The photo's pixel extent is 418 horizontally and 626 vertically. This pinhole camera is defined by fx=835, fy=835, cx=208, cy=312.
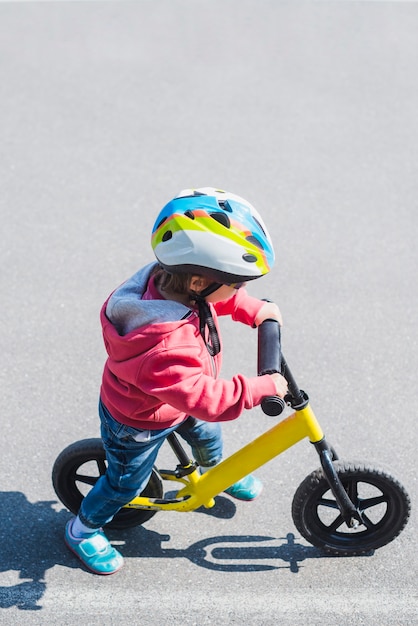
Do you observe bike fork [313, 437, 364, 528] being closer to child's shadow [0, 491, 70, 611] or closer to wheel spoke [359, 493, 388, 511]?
wheel spoke [359, 493, 388, 511]

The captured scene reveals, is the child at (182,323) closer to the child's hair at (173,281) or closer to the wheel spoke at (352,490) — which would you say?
the child's hair at (173,281)

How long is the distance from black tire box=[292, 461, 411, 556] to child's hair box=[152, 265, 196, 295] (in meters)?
1.03

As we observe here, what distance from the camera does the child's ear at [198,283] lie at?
3.01 metres

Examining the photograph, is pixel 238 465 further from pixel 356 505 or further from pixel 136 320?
pixel 136 320

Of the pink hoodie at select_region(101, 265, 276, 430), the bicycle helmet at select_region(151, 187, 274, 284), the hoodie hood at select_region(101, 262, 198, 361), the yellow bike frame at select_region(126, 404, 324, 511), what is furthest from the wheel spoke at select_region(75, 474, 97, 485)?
the bicycle helmet at select_region(151, 187, 274, 284)

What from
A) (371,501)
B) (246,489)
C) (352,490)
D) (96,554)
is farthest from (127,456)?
(371,501)

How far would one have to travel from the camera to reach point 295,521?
364 cm

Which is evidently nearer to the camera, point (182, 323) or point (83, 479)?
point (182, 323)

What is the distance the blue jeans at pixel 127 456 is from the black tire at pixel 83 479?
8.1 inches

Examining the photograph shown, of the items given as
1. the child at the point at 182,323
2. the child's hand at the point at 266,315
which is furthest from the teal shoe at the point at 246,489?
the child's hand at the point at 266,315

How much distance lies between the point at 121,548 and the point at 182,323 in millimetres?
1399

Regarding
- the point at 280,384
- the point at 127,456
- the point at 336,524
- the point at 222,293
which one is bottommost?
the point at 336,524

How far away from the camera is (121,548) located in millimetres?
3811

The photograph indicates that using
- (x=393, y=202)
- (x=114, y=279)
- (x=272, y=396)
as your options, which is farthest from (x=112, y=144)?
(x=272, y=396)
